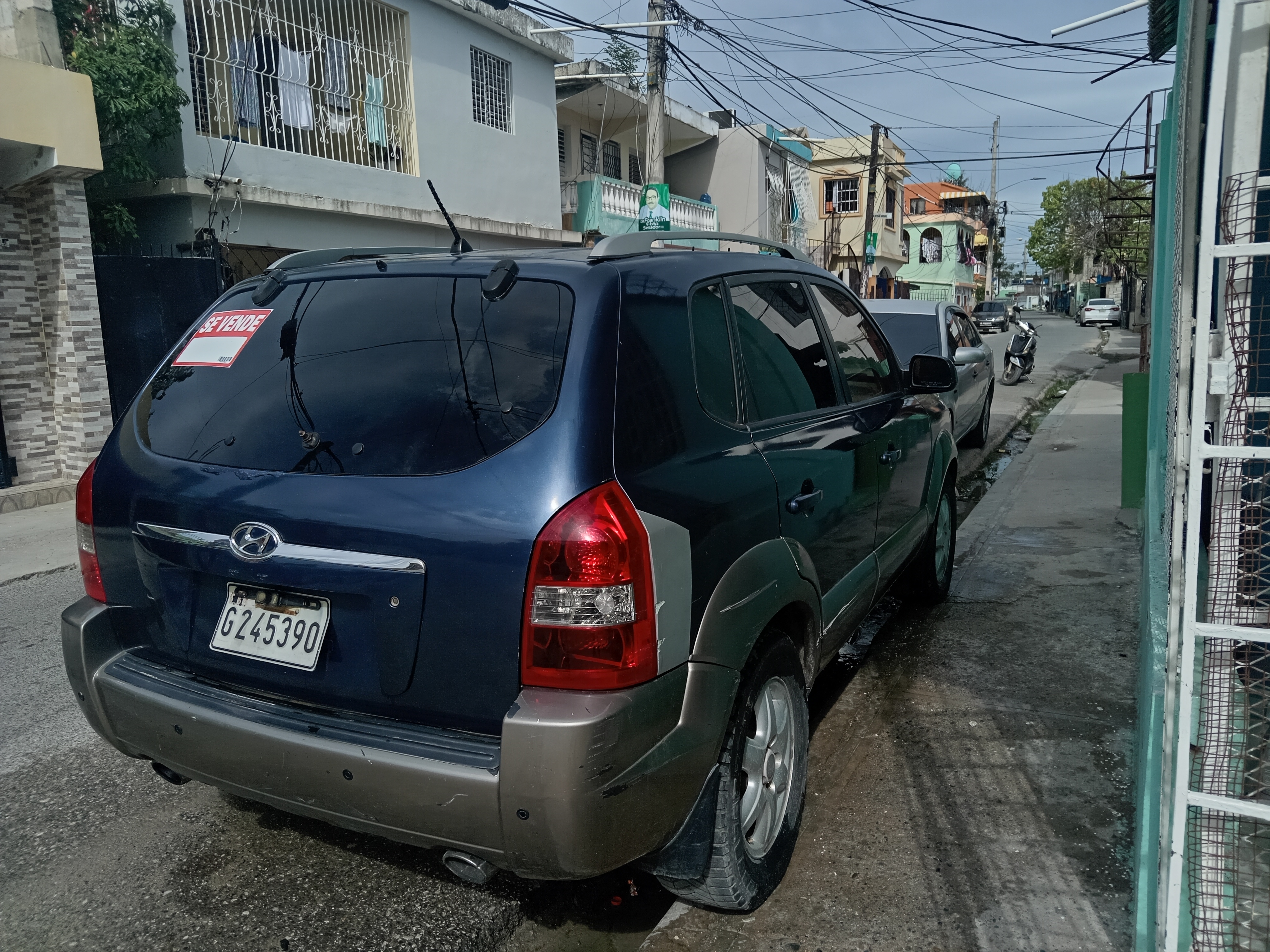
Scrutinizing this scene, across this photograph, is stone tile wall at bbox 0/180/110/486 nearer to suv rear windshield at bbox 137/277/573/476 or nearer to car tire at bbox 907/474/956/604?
suv rear windshield at bbox 137/277/573/476

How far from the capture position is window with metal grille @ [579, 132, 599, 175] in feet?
66.6

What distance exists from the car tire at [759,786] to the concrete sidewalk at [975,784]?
0.12 m

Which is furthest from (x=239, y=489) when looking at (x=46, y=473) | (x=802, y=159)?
(x=802, y=159)

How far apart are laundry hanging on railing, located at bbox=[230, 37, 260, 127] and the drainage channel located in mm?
8756

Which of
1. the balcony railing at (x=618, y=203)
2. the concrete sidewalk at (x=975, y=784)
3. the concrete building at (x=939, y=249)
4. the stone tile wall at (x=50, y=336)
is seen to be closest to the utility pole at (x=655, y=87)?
the balcony railing at (x=618, y=203)

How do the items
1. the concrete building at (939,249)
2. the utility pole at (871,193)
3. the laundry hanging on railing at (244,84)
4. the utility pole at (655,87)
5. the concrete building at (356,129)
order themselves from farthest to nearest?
1. the concrete building at (939,249)
2. the utility pole at (871,193)
3. the utility pole at (655,87)
4. the laundry hanging on railing at (244,84)
5. the concrete building at (356,129)

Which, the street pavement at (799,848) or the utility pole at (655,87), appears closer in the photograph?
the street pavement at (799,848)

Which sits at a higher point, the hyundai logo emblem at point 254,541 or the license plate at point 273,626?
the hyundai logo emblem at point 254,541

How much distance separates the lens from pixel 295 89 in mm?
11359

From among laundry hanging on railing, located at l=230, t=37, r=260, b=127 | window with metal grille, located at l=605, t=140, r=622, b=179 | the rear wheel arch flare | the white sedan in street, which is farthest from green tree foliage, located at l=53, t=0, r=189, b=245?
the white sedan in street

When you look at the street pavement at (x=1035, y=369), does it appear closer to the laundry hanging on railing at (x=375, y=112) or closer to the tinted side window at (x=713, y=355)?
the tinted side window at (x=713, y=355)

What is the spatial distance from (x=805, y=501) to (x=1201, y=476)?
1.17 m

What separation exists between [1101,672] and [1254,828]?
6.94 ft

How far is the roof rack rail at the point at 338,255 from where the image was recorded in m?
2.90
